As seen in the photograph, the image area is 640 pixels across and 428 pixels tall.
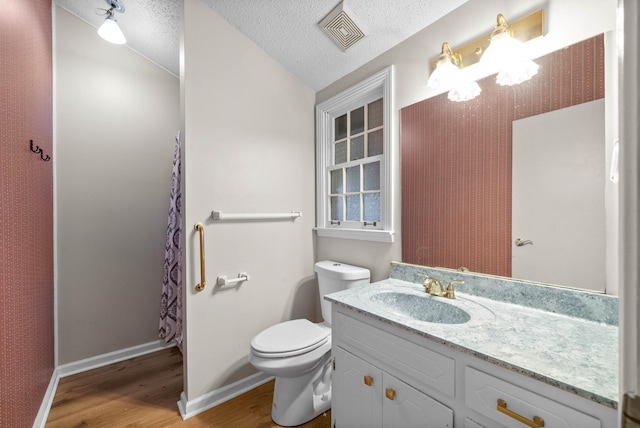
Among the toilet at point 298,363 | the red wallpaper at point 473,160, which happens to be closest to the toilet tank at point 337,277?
the toilet at point 298,363

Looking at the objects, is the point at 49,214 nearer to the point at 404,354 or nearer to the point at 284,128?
the point at 284,128

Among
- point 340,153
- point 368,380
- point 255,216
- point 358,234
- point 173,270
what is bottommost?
point 368,380

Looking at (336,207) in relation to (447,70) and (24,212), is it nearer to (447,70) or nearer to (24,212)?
(447,70)

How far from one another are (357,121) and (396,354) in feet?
5.12

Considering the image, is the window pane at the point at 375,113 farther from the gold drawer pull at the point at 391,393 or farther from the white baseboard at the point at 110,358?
the white baseboard at the point at 110,358

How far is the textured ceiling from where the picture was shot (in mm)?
1473

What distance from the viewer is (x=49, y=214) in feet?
6.09

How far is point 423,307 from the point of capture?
1308mm

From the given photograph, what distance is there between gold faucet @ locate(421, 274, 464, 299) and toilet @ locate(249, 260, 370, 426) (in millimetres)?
468

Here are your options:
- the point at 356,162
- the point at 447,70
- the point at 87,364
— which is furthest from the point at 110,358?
the point at 447,70

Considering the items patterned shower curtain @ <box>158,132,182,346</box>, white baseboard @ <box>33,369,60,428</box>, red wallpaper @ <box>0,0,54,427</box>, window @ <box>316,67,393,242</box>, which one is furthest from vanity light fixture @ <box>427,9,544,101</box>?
white baseboard @ <box>33,369,60,428</box>

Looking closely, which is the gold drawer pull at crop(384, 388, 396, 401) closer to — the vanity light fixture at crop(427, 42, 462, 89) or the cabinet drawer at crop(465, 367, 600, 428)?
the cabinet drawer at crop(465, 367, 600, 428)

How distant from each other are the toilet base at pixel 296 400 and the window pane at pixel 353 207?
3.09 ft

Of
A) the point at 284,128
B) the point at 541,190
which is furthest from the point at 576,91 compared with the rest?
the point at 284,128
